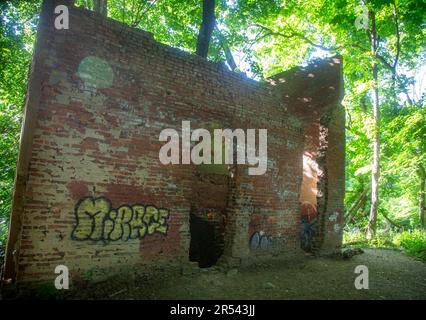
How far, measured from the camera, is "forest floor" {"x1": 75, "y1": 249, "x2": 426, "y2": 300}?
5480 mm

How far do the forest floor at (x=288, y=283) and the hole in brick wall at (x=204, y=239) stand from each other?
87 centimetres

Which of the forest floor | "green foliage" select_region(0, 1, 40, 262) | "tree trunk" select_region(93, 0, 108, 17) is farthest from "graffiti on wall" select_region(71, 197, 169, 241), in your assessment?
"tree trunk" select_region(93, 0, 108, 17)

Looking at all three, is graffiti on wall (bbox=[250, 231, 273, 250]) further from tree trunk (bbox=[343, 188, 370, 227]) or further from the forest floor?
tree trunk (bbox=[343, 188, 370, 227])

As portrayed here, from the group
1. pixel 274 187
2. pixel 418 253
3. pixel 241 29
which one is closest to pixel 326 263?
pixel 274 187

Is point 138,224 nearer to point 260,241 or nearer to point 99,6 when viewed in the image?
point 260,241

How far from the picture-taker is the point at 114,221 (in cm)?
557

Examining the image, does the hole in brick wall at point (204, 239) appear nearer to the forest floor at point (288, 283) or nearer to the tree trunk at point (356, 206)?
the forest floor at point (288, 283)

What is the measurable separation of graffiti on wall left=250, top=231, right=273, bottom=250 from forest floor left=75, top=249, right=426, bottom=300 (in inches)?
17.3

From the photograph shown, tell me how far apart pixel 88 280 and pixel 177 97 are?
A: 12.8 ft

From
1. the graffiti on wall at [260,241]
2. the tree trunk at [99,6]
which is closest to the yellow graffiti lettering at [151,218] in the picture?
the graffiti on wall at [260,241]

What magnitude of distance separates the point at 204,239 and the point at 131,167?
300 centimetres

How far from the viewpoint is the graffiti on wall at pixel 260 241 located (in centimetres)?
777

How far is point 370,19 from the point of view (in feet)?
45.8

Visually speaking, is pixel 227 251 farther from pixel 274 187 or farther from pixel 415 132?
pixel 415 132
